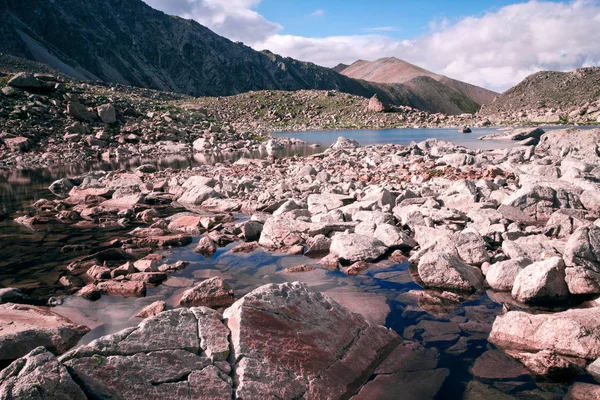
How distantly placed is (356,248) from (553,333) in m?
5.36

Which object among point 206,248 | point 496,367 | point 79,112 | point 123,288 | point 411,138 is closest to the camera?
point 496,367

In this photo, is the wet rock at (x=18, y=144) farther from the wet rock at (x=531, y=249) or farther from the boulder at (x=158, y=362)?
the wet rock at (x=531, y=249)

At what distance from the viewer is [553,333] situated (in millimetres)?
6434

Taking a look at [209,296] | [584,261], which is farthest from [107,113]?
[584,261]

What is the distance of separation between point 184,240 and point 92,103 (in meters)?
45.2

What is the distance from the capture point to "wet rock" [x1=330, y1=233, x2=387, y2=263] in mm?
10984

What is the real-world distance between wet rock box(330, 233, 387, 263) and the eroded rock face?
422 cm

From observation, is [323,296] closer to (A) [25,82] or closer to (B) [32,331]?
(B) [32,331]

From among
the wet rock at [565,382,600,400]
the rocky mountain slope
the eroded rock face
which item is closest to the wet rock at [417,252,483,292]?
the eroded rock face

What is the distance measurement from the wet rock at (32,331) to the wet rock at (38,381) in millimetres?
2527

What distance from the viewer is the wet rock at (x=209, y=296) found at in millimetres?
8438

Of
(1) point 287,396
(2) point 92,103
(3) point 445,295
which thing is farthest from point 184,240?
(2) point 92,103

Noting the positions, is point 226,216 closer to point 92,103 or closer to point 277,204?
point 277,204

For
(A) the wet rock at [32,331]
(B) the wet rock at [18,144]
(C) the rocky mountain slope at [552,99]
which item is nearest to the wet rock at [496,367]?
(A) the wet rock at [32,331]
